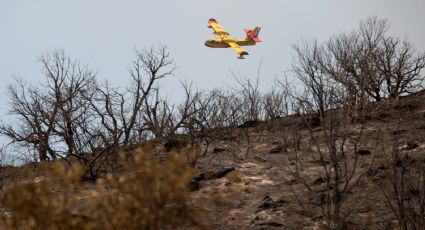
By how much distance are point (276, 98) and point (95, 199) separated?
15886 mm

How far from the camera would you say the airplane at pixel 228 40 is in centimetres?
3184

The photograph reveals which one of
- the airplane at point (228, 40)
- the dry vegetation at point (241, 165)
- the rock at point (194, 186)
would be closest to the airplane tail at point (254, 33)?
the airplane at point (228, 40)

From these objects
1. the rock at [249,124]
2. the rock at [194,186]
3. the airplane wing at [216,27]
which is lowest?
the rock at [194,186]

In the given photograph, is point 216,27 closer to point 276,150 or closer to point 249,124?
point 249,124

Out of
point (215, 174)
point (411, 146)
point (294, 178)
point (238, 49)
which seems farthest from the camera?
point (238, 49)

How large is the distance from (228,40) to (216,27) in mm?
2848

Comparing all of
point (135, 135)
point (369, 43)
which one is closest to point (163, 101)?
point (135, 135)

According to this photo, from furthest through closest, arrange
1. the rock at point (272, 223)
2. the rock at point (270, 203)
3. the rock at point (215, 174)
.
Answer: the rock at point (215, 174) → the rock at point (270, 203) → the rock at point (272, 223)

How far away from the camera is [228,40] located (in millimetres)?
33594

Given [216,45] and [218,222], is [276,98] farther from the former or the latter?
[216,45]

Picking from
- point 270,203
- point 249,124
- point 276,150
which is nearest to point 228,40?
point 249,124

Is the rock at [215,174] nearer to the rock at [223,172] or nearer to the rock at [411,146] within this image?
the rock at [223,172]

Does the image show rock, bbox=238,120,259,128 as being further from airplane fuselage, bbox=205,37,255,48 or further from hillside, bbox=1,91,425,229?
airplane fuselage, bbox=205,37,255,48

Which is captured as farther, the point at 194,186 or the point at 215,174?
the point at 215,174
